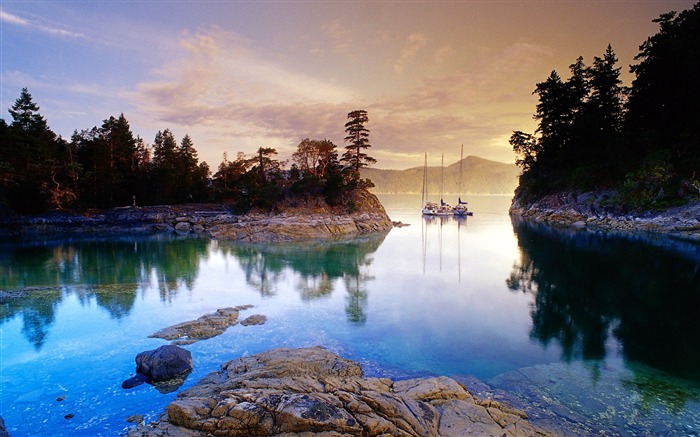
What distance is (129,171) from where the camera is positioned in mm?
56031

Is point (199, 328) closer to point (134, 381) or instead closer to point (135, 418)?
point (134, 381)

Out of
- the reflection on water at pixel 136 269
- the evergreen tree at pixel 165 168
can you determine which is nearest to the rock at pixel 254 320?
the reflection on water at pixel 136 269

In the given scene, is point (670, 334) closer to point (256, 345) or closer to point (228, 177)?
point (256, 345)

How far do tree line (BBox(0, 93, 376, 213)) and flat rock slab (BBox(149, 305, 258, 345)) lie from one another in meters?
33.7

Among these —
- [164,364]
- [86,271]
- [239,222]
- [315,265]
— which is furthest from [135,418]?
[239,222]

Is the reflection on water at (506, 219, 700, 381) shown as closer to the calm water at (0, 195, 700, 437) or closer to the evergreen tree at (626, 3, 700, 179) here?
the calm water at (0, 195, 700, 437)

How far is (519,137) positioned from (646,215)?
29.0 metres

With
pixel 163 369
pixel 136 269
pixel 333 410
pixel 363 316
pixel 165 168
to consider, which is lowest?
pixel 363 316

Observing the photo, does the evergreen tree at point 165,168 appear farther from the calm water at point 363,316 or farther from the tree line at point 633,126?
the tree line at point 633,126

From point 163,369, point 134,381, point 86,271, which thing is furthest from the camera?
point 86,271

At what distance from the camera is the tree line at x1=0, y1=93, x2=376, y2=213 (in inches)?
1785

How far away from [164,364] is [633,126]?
188 feet

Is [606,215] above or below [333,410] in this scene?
above

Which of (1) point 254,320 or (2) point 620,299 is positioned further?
(2) point 620,299
